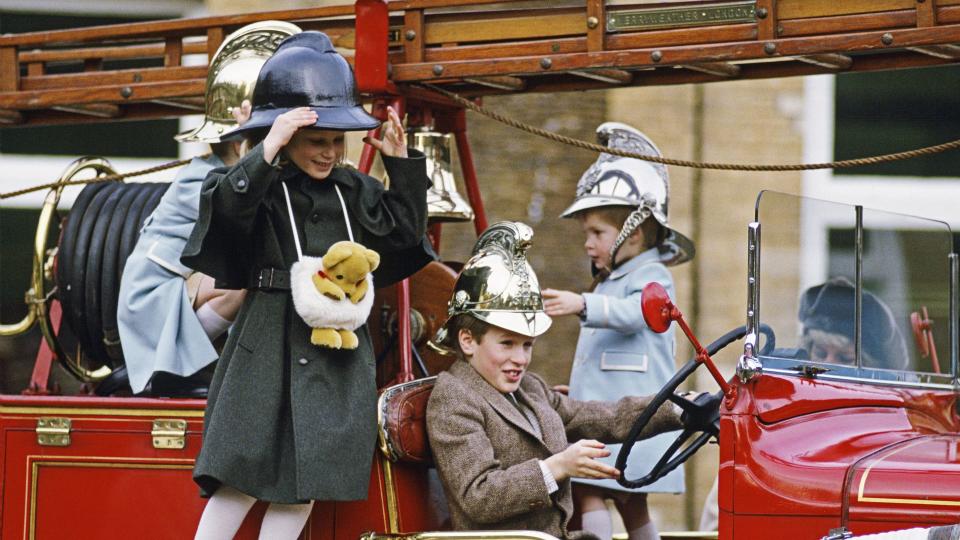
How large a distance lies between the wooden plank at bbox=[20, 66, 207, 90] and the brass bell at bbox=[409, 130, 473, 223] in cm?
75

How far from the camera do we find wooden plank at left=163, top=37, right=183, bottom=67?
5199 mm

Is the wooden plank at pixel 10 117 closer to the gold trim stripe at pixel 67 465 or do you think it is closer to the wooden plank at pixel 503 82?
the gold trim stripe at pixel 67 465

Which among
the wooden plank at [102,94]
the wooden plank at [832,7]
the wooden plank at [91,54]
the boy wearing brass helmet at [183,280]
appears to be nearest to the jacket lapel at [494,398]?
the boy wearing brass helmet at [183,280]

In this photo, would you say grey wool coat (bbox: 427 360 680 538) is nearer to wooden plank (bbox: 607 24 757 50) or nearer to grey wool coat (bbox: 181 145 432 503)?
grey wool coat (bbox: 181 145 432 503)

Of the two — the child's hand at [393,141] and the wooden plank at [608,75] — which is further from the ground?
the wooden plank at [608,75]

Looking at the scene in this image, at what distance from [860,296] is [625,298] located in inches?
44.5

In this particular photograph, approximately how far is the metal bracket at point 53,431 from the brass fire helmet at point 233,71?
3.02ft

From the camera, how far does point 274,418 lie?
4.02 metres

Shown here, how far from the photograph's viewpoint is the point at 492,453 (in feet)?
13.9

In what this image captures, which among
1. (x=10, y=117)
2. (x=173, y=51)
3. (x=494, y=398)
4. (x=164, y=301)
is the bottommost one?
(x=494, y=398)

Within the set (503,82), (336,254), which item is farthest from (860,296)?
(336,254)

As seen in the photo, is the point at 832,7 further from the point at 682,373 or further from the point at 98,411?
the point at 98,411

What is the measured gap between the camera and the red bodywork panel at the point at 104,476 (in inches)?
174

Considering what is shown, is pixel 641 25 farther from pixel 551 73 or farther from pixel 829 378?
pixel 829 378
